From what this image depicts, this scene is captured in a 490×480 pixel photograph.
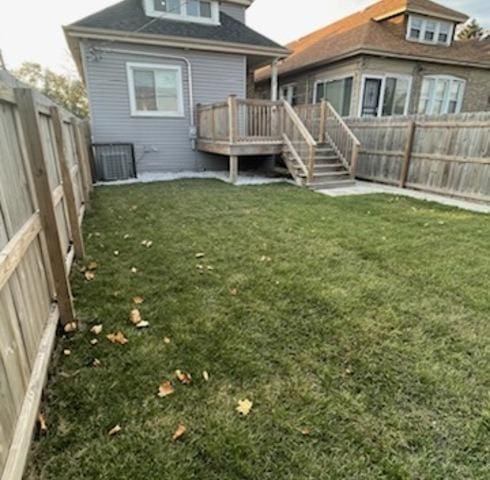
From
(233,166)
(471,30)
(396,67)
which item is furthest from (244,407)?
(471,30)

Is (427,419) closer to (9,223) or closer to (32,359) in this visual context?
(32,359)

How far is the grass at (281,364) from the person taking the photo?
1586 mm

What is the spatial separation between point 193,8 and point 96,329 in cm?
1143

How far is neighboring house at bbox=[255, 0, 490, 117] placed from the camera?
12656mm

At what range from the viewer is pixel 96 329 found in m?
2.53

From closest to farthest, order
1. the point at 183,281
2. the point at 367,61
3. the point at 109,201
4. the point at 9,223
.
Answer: the point at 9,223
the point at 183,281
the point at 109,201
the point at 367,61

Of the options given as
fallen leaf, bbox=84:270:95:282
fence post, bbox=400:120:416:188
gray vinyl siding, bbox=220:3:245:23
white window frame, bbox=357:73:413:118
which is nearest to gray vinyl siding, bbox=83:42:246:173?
gray vinyl siding, bbox=220:3:245:23

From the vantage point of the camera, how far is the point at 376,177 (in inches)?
365

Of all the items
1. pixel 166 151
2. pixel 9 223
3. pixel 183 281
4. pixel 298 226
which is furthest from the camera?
pixel 166 151

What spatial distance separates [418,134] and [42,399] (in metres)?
8.62

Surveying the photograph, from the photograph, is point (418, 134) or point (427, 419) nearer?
point (427, 419)

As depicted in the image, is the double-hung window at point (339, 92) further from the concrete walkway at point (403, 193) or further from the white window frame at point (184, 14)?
the concrete walkway at point (403, 193)

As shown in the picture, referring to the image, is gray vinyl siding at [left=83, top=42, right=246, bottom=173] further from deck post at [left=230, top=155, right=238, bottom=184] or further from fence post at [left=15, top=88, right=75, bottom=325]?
fence post at [left=15, top=88, right=75, bottom=325]

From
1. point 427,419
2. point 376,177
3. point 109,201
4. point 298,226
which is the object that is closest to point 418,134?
point 376,177
